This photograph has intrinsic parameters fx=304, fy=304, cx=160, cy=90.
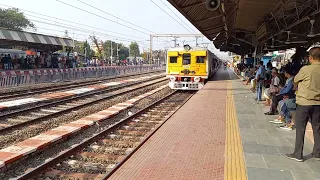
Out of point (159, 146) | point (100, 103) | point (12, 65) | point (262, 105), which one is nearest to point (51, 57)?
point (12, 65)

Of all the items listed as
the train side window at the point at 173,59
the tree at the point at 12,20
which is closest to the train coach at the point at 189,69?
the train side window at the point at 173,59

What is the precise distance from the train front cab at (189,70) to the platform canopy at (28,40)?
1253cm

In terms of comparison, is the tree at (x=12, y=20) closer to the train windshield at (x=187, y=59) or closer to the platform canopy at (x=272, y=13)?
the train windshield at (x=187, y=59)

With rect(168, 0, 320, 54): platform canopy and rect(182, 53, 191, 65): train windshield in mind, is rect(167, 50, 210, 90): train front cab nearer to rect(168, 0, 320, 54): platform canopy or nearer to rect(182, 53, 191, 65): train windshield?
rect(182, 53, 191, 65): train windshield

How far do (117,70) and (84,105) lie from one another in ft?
76.5

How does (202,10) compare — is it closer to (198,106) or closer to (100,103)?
(198,106)

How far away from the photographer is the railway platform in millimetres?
4277

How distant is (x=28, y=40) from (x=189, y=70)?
1384 cm

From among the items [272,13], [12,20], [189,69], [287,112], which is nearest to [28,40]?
[189,69]

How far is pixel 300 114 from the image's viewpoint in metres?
4.73

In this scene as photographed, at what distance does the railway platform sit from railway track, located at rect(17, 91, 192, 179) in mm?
348

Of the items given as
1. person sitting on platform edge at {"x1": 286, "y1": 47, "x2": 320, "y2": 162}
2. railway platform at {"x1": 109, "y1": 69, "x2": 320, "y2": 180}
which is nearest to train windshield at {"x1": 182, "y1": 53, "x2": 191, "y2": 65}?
railway platform at {"x1": 109, "y1": 69, "x2": 320, "y2": 180}

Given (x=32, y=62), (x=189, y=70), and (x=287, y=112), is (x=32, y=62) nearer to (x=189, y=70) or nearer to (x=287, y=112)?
(x=189, y=70)

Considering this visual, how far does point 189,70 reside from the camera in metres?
17.7
